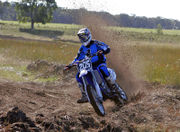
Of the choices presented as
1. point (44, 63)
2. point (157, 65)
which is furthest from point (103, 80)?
point (44, 63)

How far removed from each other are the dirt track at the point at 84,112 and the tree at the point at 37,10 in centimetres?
5684

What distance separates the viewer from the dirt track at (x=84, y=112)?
5.24 metres

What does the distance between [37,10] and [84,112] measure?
2545 inches

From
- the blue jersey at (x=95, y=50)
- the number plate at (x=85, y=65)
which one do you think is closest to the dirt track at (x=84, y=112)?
the number plate at (x=85, y=65)

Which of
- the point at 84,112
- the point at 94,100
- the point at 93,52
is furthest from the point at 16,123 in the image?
the point at 93,52

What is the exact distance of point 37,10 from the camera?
226ft

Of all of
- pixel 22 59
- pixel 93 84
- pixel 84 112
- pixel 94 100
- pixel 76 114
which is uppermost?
pixel 93 84

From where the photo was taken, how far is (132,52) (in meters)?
11.4

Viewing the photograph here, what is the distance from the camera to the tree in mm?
65438

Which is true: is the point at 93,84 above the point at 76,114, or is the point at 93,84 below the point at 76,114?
above

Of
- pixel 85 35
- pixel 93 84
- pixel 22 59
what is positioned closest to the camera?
pixel 93 84

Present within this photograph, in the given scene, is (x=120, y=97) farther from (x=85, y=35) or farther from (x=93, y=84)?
(x=85, y=35)

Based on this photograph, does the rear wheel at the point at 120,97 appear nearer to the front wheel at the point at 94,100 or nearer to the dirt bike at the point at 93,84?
the dirt bike at the point at 93,84

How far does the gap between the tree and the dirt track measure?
56.8 metres
